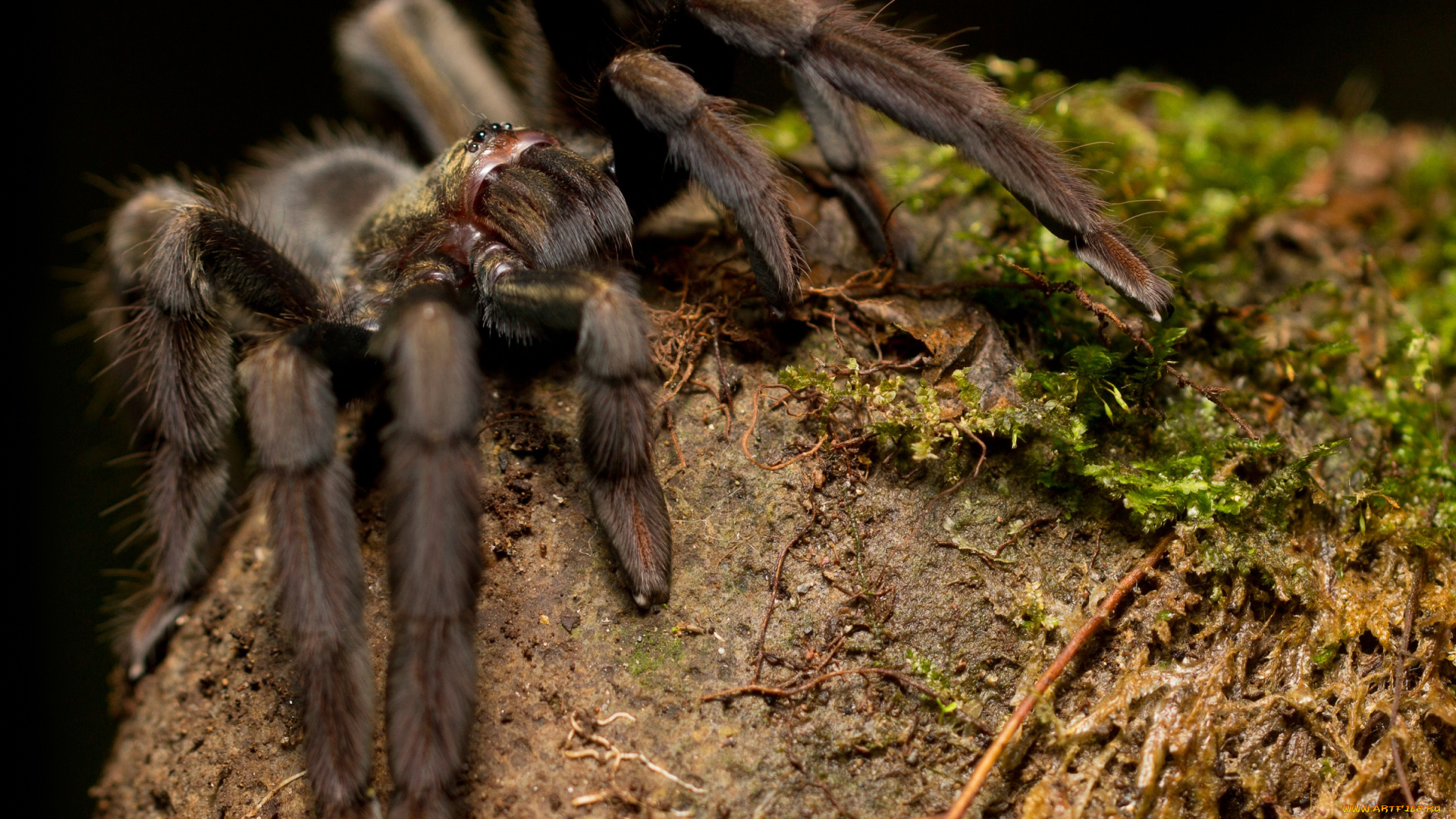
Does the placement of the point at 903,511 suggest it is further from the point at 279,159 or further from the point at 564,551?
the point at 279,159

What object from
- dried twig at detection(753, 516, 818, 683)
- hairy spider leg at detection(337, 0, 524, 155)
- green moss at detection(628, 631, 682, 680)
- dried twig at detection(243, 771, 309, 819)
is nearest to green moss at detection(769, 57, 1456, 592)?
dried twig at detection(753, 516, 818, 683)

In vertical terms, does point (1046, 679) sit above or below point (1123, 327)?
below

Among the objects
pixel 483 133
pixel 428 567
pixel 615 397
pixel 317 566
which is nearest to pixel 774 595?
pixel 615 397

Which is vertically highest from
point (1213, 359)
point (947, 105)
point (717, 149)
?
point (717, 149)

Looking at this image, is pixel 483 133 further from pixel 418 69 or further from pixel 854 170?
pixel 418 69

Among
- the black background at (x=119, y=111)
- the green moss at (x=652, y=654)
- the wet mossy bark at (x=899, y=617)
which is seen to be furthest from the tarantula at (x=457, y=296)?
the black background at (x=119, y=111)

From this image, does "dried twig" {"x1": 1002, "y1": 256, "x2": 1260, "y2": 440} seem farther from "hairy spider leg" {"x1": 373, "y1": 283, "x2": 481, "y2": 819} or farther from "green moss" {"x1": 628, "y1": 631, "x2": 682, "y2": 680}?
"hairy spider leg" {"x1": 373, "y1": 283, "x2": 481, "y2": 819}

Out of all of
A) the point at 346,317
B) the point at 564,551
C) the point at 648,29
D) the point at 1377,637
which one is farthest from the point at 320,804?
the point at 1377,637
